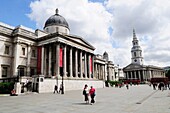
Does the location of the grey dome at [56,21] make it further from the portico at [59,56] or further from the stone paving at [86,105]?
the stone paving at [86,105]

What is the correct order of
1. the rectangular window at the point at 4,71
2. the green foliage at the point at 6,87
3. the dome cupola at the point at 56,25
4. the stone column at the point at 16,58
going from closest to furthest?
the green foliage at the point at 6,87 < the rectangular window at the point at 4,71 < the stone column at the point at 16,58 < the dome cupola at the point at 56,25

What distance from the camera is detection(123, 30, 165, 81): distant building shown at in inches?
4679

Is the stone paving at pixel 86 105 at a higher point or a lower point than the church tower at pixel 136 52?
lower

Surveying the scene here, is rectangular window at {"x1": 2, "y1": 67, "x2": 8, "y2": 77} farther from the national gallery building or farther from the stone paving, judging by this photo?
the stone paving

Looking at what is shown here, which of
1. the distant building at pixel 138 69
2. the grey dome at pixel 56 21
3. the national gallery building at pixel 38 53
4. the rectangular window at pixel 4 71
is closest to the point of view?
the rectangular window at pixel 4 71

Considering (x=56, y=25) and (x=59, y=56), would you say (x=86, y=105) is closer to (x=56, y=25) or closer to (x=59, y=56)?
(x=59, y=56)

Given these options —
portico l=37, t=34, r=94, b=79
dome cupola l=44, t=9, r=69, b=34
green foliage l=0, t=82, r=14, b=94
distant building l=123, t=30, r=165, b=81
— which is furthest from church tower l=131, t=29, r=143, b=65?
green foliage l=0, t=82, r=14, b=94

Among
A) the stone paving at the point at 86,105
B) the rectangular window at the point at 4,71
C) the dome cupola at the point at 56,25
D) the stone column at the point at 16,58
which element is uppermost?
the dome cupola at the point at 56,25

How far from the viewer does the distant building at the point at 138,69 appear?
118844 mm

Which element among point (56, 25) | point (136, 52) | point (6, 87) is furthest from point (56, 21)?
point (136, 52)

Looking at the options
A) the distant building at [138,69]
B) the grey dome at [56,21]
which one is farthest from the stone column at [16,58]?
the distant building at [138,69]

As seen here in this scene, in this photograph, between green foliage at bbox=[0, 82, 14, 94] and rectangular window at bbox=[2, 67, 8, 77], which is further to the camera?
rectangular window at bbox=[2, 67, 8, 77]

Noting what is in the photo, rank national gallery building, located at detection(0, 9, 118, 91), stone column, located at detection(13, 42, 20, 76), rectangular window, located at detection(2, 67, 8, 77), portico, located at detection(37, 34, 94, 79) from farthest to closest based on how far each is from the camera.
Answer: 1. portico, located at detection(37, 34, 94, 79)
2. national gallery building, located at detection(0, 9, 118, 91)
3. stone column, located at detection(13, 42, 20, 76)
4. rectangular window, located at detection(2, 67, 8, 77)

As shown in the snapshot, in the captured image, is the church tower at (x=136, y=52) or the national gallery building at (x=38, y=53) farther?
the church tower at (x=136, y=52)
